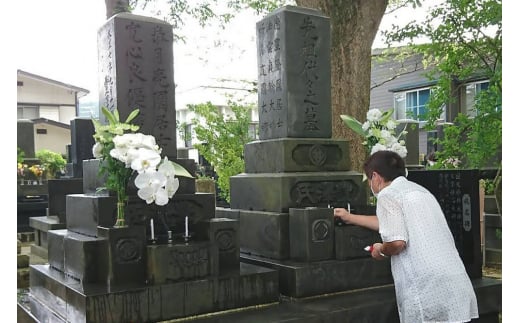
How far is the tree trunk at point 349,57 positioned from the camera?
7.90 metres

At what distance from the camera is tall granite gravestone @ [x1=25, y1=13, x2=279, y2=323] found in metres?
3.78

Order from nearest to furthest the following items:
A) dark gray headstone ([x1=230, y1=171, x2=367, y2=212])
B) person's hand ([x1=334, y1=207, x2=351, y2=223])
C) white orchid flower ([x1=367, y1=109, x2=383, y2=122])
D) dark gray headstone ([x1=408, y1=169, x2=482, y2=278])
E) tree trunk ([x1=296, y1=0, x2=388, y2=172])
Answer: person's hand ([x1=334, y1=207, x2=351, y2=223])
dark gray headstone ([x1=230, y1=171, x2=367, y2=212])
white orchid flower ([x1=367, y1=109, x2=383, y2=122])
dark gray headstone ([x1=408, y1=169, x2=482, y2=278])
tree trunk ([x1=296, y1=0, x2=388, y2=172])

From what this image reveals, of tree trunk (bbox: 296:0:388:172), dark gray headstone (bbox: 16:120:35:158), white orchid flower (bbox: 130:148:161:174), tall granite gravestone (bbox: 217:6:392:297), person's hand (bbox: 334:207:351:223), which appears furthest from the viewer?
dark gray headstone (bbox: 16:120:35:158)

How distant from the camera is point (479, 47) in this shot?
7.52 metres

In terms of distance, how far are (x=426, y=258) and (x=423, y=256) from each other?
0.8 inches

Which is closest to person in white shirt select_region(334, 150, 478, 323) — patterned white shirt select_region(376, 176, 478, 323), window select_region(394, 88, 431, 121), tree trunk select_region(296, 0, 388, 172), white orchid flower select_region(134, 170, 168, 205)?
patterned white shirt select_region(376, 176, 478, 323)

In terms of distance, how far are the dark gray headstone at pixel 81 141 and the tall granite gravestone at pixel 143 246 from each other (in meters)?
5.19

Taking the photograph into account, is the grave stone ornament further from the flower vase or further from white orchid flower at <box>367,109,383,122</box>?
white orchid flower at <box>367,109,383,122</box>

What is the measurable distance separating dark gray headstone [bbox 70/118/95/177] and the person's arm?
6.65 m

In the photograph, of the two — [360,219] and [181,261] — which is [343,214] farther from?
[181,261]

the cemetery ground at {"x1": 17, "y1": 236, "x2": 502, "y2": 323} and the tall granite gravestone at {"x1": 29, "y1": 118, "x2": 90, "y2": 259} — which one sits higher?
the tall granite gravestone at {"x1": 29, "y1": 118, "x2": 90, "y2": 259}

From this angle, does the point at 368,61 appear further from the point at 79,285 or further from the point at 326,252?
the point at 79,285

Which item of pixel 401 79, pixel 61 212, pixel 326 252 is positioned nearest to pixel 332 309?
pixel 326 252

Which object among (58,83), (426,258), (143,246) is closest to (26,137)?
(58,83)
